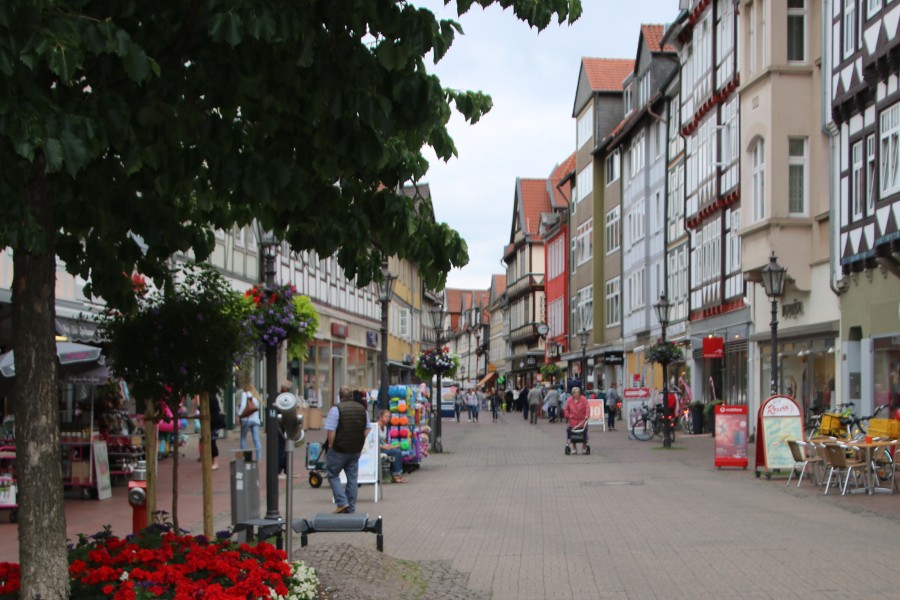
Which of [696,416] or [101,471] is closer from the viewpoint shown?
[101,471]

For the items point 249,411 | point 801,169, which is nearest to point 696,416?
point 801,169

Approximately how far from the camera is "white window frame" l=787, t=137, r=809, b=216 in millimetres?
30781

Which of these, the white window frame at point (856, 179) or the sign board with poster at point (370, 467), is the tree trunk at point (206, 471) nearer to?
the sign board with poster at point (370, 467)

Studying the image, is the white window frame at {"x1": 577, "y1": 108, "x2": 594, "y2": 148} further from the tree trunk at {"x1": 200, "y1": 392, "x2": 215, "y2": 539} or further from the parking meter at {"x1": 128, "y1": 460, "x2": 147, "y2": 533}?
the parking meter at {"x1": 128, "y1": 460, "x2": 147, "y2": 533}

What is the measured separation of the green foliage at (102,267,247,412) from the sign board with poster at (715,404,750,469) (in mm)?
15391

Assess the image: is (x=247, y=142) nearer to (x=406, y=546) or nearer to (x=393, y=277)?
(x=406, y=546)

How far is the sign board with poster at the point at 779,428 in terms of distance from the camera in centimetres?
2230

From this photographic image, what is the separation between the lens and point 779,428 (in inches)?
879

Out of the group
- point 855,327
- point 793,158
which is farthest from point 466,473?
point 793,158

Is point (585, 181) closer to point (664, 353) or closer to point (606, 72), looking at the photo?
point (606, 72)

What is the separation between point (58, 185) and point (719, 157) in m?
33.3

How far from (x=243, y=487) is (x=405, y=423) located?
12.0m

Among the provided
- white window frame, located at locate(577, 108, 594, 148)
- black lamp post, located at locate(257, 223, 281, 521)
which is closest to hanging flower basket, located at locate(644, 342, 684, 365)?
black lamp post, located at locate(257, 223, 281, 521)

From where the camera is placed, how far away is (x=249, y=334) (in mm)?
11961
